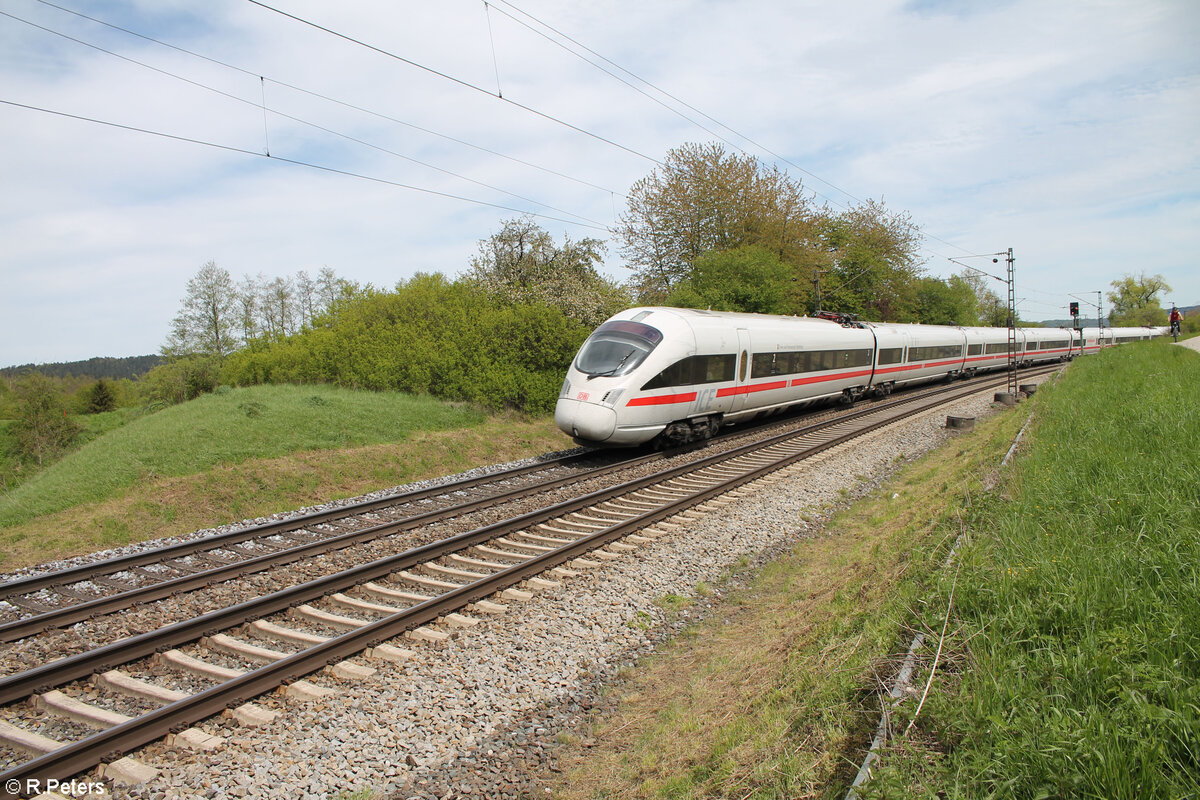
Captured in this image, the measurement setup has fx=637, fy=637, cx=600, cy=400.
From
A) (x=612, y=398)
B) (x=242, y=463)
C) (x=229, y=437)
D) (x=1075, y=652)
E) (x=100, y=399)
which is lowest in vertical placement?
(x=242, y=463)

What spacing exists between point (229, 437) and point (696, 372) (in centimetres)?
1045

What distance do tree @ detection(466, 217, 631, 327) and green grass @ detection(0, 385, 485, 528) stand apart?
27.4 ft

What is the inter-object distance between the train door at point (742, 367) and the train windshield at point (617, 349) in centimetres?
289

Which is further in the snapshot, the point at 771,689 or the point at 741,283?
the point at 741,283

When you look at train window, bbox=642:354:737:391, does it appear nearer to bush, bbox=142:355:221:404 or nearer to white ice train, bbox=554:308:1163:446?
white ice train, bbox=554:308:1163:446

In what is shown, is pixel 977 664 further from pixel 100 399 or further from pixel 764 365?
pixel 100 399

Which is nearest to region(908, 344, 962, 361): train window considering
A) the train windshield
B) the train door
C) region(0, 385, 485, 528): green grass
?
the train door

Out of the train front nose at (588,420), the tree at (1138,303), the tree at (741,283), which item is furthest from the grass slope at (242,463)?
the tree at (1138,303)

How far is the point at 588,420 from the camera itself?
12398 mm

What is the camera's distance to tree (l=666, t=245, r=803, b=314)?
26.3 meters

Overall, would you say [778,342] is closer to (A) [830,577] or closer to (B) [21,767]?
(A) [830,577]

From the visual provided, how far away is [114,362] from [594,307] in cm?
13317

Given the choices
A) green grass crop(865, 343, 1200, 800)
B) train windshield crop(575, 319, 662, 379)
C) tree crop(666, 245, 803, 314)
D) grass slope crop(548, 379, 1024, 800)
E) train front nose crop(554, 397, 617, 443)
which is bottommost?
grass slope crop(548, 379, 1024, 800)

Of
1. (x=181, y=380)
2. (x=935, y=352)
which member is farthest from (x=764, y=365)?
(x=181, y=380)
